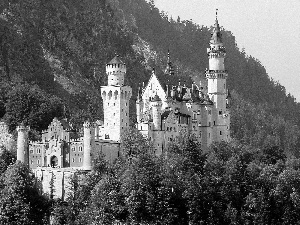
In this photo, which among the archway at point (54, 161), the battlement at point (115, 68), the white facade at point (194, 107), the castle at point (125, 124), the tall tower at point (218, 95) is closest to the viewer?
the castle at point (125, 124)

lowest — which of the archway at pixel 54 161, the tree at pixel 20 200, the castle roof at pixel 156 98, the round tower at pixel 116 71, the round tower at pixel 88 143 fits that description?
the tree at pixel 20 200

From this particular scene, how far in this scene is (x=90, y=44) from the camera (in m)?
195

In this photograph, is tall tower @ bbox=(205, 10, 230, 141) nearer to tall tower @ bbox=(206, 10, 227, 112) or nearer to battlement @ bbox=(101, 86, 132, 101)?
tall tower @ bbox=(206, 10, 227, 112)

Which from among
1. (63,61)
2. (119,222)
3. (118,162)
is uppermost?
(63,61)

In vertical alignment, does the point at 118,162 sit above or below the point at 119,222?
above

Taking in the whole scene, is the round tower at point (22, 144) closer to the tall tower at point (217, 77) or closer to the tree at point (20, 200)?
the tree at point (20, 200)

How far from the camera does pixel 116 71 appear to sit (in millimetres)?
111438

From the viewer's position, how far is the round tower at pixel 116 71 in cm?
11100

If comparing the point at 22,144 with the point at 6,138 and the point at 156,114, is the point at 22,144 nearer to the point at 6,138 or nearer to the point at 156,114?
the point at 6,138

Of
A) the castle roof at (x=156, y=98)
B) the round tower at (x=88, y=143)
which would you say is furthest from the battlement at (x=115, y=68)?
the round tower at (x=88, y=143)

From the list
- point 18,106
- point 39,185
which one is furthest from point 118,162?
point 18,106

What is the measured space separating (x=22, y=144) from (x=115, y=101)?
13.6 meters

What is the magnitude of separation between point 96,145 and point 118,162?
364 centimetres

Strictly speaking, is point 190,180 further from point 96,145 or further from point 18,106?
point 18,106
